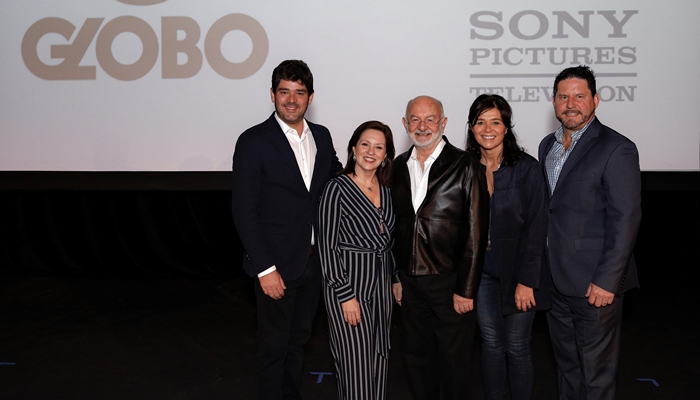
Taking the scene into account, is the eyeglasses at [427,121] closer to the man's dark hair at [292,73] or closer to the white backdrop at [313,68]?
the man's dark hair at [292,73]

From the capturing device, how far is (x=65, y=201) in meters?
5.04

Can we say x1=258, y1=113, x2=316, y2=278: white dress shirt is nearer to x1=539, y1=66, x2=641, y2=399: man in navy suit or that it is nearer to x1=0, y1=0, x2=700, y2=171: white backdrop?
x1=539, y1=66, x2=641, y2=399: man in navy suit

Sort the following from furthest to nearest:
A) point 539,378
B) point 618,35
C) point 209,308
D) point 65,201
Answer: point 65,201
point 209,308
point 618,35
point 539,378

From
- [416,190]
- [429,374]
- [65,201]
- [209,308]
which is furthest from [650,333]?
[65,201]

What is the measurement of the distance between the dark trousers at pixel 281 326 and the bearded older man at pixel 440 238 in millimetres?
447

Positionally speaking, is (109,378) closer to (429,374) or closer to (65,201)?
(429,374)

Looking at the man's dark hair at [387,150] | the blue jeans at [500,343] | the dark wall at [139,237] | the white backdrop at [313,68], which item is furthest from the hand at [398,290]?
the dark wall at [139,237]

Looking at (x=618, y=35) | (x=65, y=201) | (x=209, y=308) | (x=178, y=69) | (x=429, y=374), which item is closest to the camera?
(x=429, y=374)

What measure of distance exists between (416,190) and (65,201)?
13.1 feet

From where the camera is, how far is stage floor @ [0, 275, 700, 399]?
284cm

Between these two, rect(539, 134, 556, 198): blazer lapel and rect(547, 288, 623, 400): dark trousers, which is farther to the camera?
rect(539, 134, 556, 198): blazer lapel

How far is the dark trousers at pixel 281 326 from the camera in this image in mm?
2420

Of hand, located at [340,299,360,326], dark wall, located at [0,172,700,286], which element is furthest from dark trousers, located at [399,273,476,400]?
dark wall, located at [0,172,700,286]

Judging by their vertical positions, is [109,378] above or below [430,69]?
below
